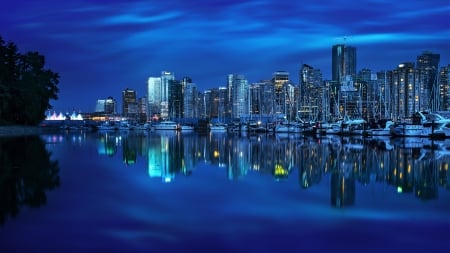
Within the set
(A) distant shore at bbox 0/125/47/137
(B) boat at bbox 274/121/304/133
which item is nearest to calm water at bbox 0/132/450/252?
(A) distant shore at bbox 0/125/47/137

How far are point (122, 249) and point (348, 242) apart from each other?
4.63m

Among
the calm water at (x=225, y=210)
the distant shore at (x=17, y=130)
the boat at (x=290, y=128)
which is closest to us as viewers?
the calm water at (x=225, y=210)

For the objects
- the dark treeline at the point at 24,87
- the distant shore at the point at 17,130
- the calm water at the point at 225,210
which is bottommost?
the calm water at the point at 225,210

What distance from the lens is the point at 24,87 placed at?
98562 millimetres

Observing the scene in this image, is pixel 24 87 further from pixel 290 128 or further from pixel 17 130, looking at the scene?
pixel 290 128

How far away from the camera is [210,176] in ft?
79.4

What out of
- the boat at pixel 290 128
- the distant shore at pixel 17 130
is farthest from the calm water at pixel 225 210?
A: the boat at pixel 290 128

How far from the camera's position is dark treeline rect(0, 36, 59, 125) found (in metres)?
90.6

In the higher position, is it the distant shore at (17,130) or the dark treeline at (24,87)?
the dark treeline at (24,87)

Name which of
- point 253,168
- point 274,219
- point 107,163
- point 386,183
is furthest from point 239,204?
point 107,163

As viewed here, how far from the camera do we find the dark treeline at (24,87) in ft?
297

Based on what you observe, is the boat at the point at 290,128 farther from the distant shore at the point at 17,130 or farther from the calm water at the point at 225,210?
the calm water at the point at 225,210

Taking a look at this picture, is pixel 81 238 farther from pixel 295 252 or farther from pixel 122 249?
pixel 295 252

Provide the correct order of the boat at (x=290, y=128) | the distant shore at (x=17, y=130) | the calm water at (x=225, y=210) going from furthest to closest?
the boat at (x=290, y=128)
the distant shore at (x=17, y=130)
the calm water at (x=225, y=210)
